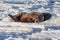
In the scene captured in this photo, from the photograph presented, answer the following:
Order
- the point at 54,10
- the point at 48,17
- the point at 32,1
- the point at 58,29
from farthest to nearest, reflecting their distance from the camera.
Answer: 1. the point at 32,1
2. the point at 54,10
3. the point at 48,17
4. the point at 58,29

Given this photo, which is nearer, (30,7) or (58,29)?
(58,29)

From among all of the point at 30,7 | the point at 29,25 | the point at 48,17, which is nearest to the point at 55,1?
the point at 30,7

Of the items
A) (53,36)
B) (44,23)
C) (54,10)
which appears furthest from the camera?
(54,10)

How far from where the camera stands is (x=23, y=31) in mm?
2088

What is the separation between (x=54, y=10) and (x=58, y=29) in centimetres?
84

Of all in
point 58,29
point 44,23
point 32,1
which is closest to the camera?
point 58,29

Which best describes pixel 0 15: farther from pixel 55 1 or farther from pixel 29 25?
pixel 55 1

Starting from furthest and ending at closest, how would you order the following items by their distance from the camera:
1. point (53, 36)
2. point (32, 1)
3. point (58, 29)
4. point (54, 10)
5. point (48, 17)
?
point (32, 1) → point (54, 10) → point (48, 17) → point (58, 29) → point (53, 36)

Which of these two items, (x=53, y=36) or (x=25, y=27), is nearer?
(x=53, y=36)

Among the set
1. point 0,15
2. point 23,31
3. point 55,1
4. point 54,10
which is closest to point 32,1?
point 55,1

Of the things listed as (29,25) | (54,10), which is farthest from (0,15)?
(54,10)

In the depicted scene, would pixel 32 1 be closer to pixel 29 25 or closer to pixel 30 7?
pixel 30 7

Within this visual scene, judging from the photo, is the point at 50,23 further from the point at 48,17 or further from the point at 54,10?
the point at 54,10

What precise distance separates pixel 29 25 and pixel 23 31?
0.17 metres
